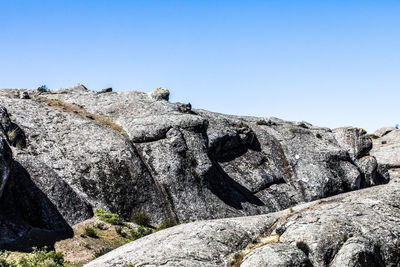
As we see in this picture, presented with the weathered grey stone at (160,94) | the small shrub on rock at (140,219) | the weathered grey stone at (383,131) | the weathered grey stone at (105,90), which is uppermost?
the weathered grey stone at (105,90)

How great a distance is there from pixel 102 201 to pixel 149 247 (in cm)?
2067

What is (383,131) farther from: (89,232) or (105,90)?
(89,232)

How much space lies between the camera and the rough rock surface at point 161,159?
40.4 meters

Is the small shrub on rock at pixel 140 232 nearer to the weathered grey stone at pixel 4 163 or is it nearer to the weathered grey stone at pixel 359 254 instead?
the weathered grey stone at pixel 4 163

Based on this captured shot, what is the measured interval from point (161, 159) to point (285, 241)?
25.5m

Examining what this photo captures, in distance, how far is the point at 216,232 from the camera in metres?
21.5

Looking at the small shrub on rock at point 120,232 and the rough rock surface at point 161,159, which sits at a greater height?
the rough rock surface at point 161,159

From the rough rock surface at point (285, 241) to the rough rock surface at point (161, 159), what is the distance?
16068mm

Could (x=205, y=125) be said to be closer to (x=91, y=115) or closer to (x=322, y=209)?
(x=91, y=115)

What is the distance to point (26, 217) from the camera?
33.6 meters

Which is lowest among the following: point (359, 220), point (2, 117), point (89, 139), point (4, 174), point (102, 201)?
point (359, 220)

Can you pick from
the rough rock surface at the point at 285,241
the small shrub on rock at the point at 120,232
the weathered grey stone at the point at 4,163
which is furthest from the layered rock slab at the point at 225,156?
the rough rock surface at the point at 285,241

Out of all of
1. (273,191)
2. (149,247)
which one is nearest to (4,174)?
(149,247)

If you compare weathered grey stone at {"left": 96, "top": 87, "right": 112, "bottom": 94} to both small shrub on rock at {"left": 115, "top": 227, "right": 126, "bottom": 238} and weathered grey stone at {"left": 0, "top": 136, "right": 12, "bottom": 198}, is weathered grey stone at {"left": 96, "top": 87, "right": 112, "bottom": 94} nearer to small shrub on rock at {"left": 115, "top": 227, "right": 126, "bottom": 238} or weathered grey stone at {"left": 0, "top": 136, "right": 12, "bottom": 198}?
weathered grey stone at {"left": 0, "top": 136, "right": 12, "bottom": 198}
